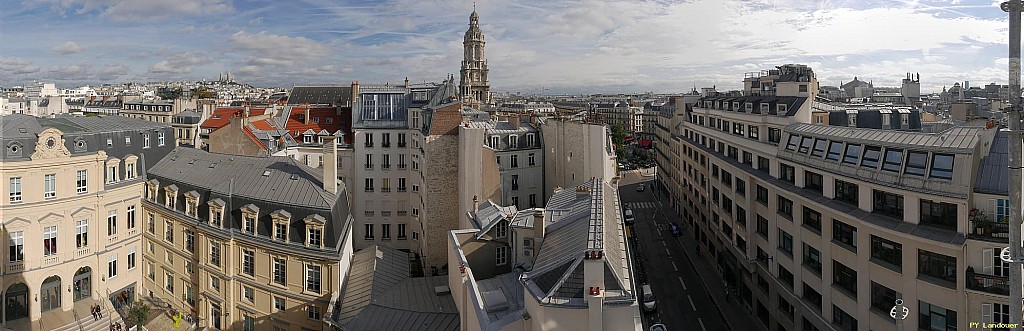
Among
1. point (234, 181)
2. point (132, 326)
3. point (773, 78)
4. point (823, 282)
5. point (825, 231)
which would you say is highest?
point (773, 78)

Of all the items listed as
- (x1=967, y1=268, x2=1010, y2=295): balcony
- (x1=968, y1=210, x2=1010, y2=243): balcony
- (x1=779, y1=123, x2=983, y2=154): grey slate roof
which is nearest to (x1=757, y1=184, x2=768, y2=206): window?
(x1=779, y1=123, x2=983, y2=154): grey slate roof

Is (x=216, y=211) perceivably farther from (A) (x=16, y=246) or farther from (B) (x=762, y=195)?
(B) (x=762, y=195)

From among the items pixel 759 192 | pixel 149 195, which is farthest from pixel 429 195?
pixel 759 192

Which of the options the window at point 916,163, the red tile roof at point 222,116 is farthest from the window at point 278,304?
the red tile roof at point 222,116

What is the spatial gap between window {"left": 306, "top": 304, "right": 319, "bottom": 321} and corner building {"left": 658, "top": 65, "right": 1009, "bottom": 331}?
19.6m

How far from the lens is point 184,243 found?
1091 inches

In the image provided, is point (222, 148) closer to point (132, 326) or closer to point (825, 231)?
point (132, 326)

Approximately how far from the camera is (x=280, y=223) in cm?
2433

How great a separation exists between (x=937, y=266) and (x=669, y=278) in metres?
18.4

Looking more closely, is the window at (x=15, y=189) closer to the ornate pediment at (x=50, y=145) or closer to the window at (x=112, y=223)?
the ornate pediment at (x=50, y=145)

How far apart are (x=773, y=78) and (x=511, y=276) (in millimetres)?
34453

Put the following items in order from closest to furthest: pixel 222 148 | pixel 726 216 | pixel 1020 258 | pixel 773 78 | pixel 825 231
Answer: pixel 1020 258
pixel 825 231
pixel 726 216
pixel 222 148
pixel 773 78

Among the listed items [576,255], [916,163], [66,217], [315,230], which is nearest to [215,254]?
[315,230]

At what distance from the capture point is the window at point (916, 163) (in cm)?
1841
